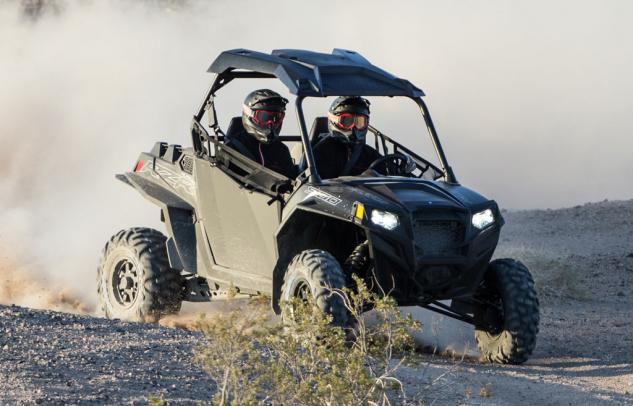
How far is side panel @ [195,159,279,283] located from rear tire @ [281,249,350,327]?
63 centimetres

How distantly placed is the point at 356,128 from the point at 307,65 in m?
0.80

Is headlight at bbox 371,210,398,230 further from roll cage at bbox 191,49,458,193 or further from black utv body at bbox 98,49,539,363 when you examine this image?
roll cage at bbox 191,49,458,193

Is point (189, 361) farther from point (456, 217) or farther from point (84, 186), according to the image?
point (84, 186)

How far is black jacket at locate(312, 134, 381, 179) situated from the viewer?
12570 millimetres

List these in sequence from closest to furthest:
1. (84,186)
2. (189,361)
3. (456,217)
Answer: (189,361) < (456,217) < (84,186)

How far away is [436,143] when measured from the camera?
12391 millimetres

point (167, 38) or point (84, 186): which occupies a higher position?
point (167, 38)

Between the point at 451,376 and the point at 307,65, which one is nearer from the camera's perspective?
the point at 451,376

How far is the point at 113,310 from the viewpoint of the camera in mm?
13359

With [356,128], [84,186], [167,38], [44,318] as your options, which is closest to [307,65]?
[356,128]

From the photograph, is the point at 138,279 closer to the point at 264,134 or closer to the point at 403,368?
the point at 264,134

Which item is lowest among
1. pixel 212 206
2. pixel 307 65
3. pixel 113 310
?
pixel 113 310

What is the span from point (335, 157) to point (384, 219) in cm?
176

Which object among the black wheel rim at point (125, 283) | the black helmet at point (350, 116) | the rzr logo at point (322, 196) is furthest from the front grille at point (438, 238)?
the black wheel rim at point (125, 283)
